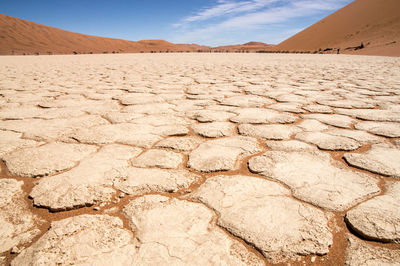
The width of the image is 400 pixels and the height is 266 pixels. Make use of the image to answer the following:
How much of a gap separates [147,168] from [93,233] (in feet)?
1.31

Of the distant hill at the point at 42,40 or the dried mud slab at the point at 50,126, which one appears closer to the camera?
the dried mud slab at the point at 50,126

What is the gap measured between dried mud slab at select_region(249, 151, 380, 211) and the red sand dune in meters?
14.0

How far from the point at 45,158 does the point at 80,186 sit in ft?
1.20

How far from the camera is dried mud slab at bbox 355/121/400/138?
4.74 feet

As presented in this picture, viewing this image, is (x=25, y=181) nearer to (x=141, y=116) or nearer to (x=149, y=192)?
(x=149, y=192)

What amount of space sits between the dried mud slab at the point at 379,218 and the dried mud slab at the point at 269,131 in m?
0.62

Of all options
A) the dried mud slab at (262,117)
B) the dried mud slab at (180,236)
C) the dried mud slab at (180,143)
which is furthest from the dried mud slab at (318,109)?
the dried mud slab at (180,236)

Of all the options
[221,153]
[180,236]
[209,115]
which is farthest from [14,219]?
[209,115]

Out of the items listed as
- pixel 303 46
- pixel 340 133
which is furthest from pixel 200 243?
pixel 303 46

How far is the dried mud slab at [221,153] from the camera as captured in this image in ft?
3.60

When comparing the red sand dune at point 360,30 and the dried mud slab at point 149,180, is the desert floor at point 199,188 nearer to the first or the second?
the dried mud slab at point 149,180

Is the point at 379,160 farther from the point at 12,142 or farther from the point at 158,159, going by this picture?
the point at 12,142

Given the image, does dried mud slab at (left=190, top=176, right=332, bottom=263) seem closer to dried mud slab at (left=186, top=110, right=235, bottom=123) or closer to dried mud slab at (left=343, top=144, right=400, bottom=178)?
dried mud slab at (left=343, top=144, right=400, bottom=178)

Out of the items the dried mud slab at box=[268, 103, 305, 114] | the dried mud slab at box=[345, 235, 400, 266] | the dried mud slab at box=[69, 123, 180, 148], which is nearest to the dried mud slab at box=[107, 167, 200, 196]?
the dried mud slab at box=[69, 123, 180, 148]
